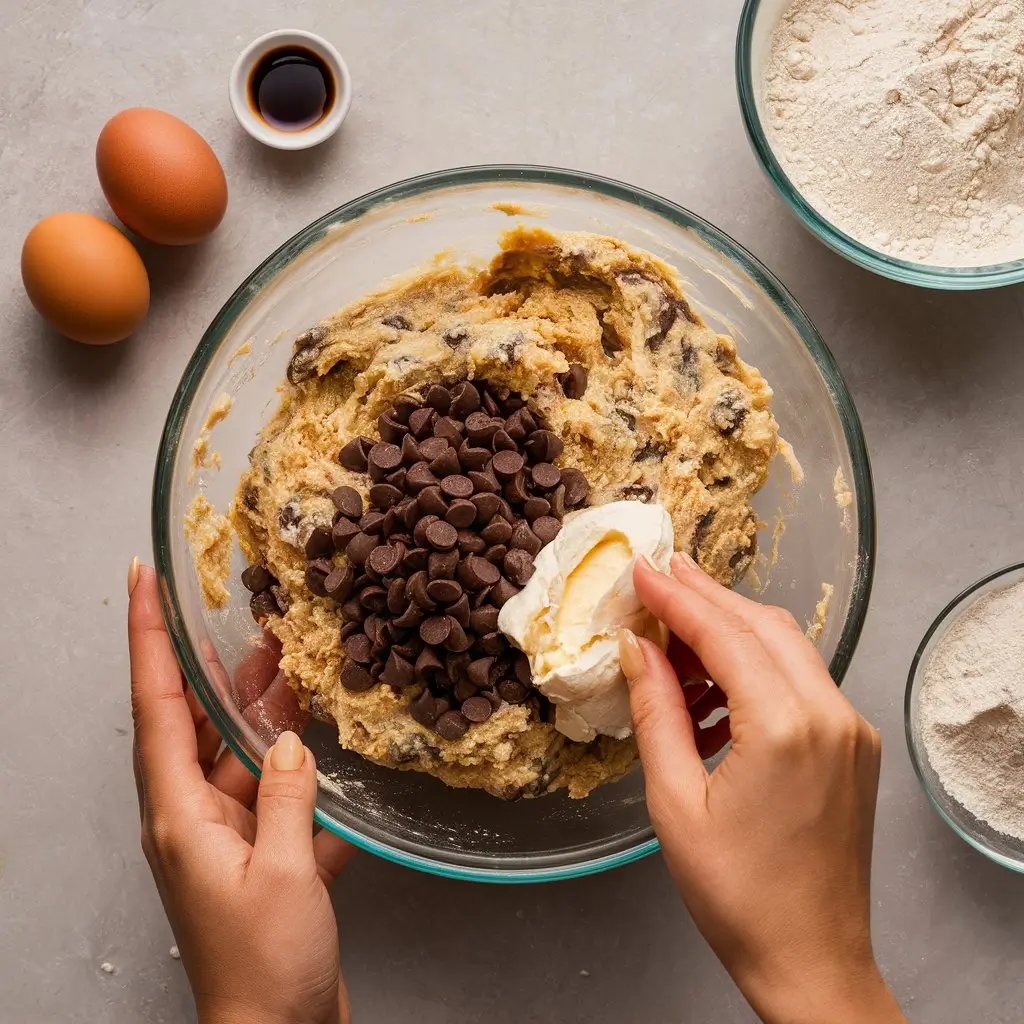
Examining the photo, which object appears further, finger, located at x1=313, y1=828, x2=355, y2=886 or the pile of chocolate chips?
finger, located at x1=313, y1=828, x2=355, y2=886

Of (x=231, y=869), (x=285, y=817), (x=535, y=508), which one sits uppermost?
(x=535, y=508)

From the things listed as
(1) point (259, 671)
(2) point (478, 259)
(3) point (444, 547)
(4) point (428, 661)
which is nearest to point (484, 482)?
(3) point (444, 547)

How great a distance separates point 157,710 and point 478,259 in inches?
46.5

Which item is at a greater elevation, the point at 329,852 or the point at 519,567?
the point at 519,567

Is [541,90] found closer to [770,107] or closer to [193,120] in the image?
[770,107]

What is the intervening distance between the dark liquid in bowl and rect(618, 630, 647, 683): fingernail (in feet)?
4.85

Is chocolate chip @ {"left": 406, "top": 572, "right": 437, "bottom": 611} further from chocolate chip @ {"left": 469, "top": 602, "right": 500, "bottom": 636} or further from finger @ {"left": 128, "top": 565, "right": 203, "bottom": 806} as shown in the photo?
finger @ {"left": 128, "top": 565, "right": 203, "bottom": 806}

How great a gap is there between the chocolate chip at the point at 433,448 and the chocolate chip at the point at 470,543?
0.52 ft

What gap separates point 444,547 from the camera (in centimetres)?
195

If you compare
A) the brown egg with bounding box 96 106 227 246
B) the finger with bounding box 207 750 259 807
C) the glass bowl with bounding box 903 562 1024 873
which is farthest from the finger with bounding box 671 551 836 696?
the brown egg with bounding box 96 106 227 246

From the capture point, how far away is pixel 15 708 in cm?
242

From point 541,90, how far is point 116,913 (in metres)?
2.20

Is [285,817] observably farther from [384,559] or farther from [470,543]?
[470,543]

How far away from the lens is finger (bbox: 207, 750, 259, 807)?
2.27 m
